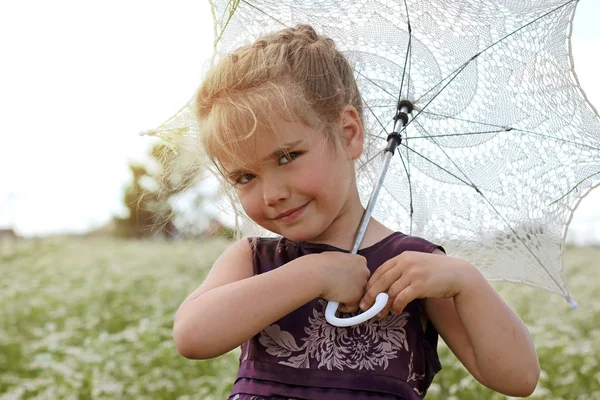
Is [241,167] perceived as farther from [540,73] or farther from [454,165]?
[540,73]

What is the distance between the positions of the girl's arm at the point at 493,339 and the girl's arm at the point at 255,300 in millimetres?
217

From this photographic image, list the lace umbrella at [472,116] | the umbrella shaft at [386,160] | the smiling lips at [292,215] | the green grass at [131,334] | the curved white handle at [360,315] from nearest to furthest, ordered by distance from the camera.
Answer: the curved white handle at [360,315]
the smiling lips at [292,215]
the umbrella shaft at [386,160]
the lace umbrella at [472,116]
the green grass at [131,334]

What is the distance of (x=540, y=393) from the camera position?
11.0ft

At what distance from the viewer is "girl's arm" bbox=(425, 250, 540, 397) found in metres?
1.45

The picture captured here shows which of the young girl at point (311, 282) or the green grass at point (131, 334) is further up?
the young girl at point (311, 282)

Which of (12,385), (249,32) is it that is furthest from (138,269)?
(249,32)

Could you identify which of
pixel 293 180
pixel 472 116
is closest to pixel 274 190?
pixel 293 180

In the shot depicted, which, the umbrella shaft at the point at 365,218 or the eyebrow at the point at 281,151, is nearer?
the eyebrow at the point at 281,151

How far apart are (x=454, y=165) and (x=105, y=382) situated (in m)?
2.40

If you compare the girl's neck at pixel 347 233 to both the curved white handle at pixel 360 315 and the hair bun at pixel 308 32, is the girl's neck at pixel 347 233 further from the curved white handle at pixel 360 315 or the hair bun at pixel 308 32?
the hair bun at pixel 308 32

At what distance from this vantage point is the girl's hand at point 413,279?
1.41 meters

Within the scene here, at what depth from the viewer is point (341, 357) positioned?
1.48m

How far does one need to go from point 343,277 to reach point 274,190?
8.6 inches

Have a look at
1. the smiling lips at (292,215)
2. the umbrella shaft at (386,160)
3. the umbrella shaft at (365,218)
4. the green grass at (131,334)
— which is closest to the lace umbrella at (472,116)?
the umbrella shaft at (386,160)
